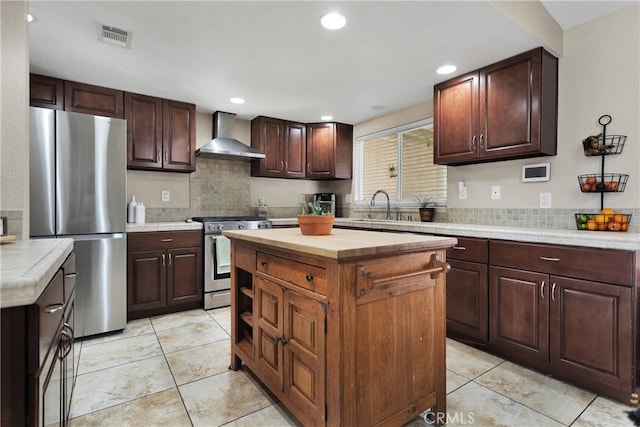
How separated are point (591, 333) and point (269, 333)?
1.84 meters

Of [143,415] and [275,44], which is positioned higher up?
[275,44]

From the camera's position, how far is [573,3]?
2.23 meters

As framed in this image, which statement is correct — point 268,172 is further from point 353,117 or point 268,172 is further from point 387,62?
point 387,62

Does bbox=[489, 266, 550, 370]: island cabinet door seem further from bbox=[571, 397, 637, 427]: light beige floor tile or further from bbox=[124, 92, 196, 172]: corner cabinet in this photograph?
bbox=[124, 92, 196, 172]: corner cabinet

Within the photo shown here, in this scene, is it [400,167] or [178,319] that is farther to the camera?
[400,167]

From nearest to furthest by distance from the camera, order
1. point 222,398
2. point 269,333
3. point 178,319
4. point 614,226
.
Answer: point 269,333, point 222,398, point 614,226, point 178,319

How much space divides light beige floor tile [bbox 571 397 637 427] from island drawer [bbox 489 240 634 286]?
663 mm

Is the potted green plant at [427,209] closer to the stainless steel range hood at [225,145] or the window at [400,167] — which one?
the window at [400,167]

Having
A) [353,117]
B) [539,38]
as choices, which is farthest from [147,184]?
[539,38]

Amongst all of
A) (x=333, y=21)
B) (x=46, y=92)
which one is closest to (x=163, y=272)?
(x=46, y=92)

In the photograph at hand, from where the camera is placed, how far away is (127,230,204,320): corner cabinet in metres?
3.01

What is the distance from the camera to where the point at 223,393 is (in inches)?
72.7

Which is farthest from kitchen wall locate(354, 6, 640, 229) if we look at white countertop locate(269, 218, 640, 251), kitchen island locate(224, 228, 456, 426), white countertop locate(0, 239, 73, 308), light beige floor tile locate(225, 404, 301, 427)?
white countertop locate(0, 239, 73, 308)

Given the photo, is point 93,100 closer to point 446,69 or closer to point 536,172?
point 446,69
